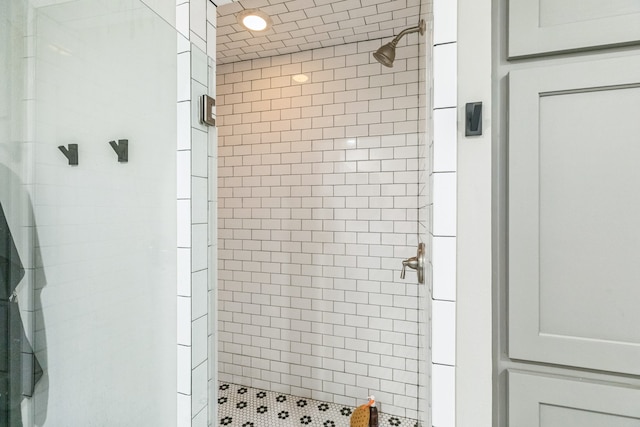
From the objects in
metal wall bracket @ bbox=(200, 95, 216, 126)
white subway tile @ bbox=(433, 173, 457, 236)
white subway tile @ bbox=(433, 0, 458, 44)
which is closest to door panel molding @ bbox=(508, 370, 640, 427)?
white subway tile @ bbox=(433, 173, 457, 236)

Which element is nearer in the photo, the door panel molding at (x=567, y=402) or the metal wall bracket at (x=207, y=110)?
the door panel molding at (x=567, y=402)

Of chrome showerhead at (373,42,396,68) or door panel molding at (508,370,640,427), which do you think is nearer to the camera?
door panel molding at (508,370,640,427)

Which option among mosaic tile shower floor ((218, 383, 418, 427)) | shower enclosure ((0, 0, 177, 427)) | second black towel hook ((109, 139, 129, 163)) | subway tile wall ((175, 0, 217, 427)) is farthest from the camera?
mosaic tile shower floor ((218, 383, 418, 427))

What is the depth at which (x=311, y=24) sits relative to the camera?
2.04 meters

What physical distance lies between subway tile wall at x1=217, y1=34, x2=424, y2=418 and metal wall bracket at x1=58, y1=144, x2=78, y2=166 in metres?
1.56

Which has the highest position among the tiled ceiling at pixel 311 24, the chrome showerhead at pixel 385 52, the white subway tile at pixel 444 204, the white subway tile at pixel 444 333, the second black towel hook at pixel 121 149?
the tiled ceiling at pixel 311 24

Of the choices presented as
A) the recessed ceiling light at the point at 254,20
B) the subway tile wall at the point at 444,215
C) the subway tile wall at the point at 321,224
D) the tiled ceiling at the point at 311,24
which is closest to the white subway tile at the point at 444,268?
the subway tile wall at the point at 444,215

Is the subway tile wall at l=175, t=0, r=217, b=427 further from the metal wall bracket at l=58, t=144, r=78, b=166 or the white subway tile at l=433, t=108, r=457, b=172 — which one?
the white subway tile at l=433, t=108, r=457, b=172

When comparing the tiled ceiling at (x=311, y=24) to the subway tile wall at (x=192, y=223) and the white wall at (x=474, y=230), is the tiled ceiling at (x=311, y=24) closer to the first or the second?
the subway tile wall at (x=192, y=223)

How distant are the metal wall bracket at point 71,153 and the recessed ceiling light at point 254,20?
1.36 metres

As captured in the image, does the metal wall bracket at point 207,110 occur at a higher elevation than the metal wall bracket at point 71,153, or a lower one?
higher

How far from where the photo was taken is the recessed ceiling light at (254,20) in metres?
1.87

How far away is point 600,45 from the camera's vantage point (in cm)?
86

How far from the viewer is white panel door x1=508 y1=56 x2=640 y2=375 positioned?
2.80 feet
